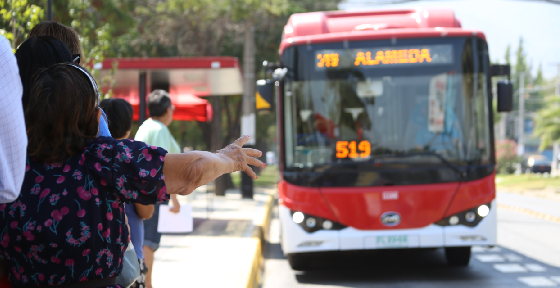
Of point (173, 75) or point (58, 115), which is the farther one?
point (173, 75)

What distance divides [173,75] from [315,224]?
4.87m

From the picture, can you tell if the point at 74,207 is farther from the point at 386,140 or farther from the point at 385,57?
the point at 385,57

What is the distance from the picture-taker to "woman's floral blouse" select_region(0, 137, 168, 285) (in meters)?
1.94

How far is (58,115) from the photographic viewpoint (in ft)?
6.52

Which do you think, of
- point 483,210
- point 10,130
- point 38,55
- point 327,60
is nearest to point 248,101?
point 327,60

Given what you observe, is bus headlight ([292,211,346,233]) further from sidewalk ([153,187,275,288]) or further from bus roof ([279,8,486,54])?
bus roof ([279,8,486,54])

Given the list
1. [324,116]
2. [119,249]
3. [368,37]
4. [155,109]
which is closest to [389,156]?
[324,116]

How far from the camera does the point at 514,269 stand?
802 centimetres

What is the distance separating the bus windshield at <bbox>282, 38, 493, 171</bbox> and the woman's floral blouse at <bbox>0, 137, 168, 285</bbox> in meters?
5.43

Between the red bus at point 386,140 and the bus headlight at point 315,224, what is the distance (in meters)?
0.01

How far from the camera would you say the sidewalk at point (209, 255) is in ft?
20.7

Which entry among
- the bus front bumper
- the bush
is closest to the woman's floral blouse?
the bus front bumper

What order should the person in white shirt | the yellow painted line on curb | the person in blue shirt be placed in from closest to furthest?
the person in white shirt, the person in blue shirt, the yellow painted line on curb

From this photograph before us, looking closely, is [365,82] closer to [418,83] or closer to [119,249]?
[418,83]
